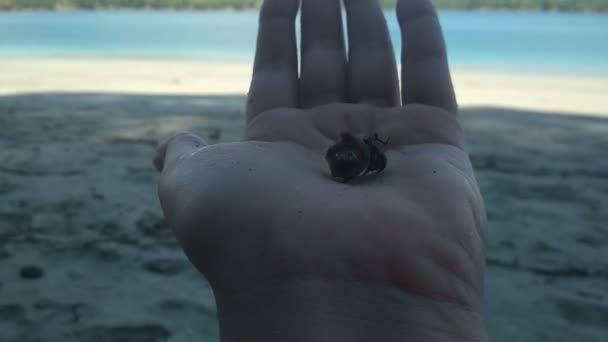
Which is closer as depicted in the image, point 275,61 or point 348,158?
point 348,158

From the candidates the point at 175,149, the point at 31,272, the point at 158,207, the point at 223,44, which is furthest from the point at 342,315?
the point at 223,44

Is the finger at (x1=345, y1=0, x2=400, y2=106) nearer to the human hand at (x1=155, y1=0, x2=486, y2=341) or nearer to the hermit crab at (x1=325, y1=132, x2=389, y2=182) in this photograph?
the human hand at (x1=155, y1=0, x2=486, y2=341)

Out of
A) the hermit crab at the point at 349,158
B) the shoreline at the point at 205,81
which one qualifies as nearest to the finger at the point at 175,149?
the hermit crab at the point at 349,158

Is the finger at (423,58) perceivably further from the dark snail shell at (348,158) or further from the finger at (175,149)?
the finger at (175,149)

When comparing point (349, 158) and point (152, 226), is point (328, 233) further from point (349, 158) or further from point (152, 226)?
point (152, 226)

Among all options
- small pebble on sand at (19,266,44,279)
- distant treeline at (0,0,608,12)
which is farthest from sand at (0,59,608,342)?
distant treeline at (0,0,608,12)

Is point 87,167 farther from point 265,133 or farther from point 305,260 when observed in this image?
point 305,260
